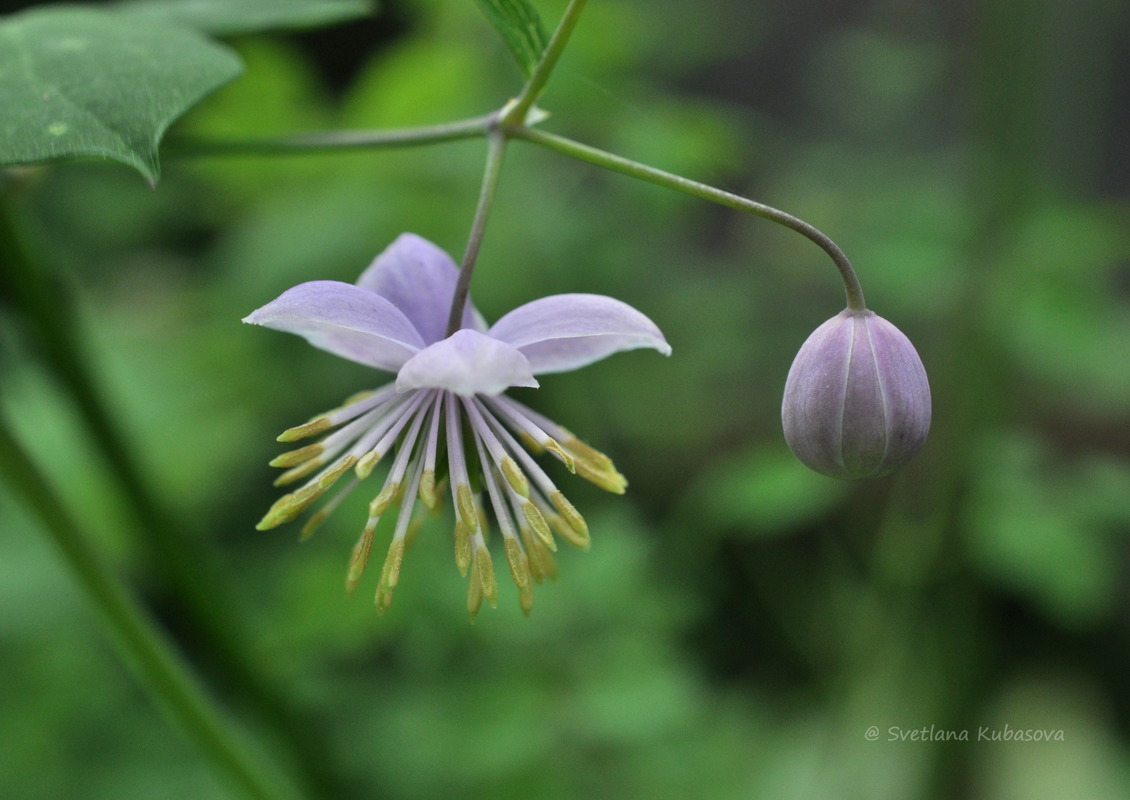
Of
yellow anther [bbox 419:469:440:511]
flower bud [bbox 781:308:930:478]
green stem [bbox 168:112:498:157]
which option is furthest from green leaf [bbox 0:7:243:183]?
flower bud [bbox 781:308:930:478]

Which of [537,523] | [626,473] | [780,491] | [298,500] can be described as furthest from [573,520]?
[626,473]

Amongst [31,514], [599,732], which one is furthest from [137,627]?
[599,732]

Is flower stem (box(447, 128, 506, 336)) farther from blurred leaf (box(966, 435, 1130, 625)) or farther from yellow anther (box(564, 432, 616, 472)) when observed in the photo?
blurred leaf (box(966, 435, 1130, 625))

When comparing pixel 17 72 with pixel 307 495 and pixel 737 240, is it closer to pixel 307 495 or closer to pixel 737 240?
pixel 307 495

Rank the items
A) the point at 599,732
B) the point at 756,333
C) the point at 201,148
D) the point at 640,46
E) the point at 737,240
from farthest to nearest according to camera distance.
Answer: the point at 737,240
the point at 756,333
the point at 640,46
the point at 599,732
the point at 201,148

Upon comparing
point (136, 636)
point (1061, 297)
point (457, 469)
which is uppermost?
point (457, 469)

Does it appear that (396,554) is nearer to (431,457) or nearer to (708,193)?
(431,457)
